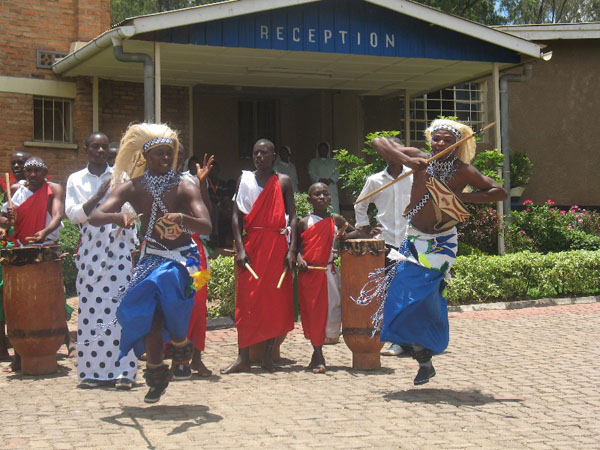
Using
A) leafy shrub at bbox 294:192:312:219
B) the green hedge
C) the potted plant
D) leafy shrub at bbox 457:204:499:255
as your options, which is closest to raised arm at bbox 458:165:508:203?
the green hedge

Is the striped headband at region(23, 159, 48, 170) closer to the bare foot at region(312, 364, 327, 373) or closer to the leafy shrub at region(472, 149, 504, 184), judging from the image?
the bare foot at region(312, 364, 327, 373)

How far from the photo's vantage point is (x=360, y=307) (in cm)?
725

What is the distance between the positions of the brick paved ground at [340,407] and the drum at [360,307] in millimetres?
192

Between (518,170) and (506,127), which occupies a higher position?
(506,127)

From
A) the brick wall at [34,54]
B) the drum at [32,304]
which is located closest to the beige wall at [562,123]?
the brick wall at [34,54]

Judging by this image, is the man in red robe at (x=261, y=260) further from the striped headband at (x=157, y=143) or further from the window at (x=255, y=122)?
the window at (x=255, y=122)

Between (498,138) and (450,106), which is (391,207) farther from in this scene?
(450,106)

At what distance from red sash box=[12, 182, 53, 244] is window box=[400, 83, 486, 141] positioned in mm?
11767

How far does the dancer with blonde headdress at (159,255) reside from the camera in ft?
18.3

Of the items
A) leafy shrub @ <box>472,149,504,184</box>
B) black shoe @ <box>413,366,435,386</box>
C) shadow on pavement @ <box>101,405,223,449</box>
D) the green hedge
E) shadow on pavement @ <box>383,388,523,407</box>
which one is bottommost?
shadow on pavement @ <box>383,388,523,407</box>

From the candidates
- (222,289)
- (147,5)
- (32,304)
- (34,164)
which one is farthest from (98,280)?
(147,5)

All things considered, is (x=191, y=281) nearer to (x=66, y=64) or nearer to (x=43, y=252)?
(x=43, y=252)

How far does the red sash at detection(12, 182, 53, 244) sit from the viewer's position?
7.78 metres

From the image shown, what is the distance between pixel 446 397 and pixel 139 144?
9.32ft
